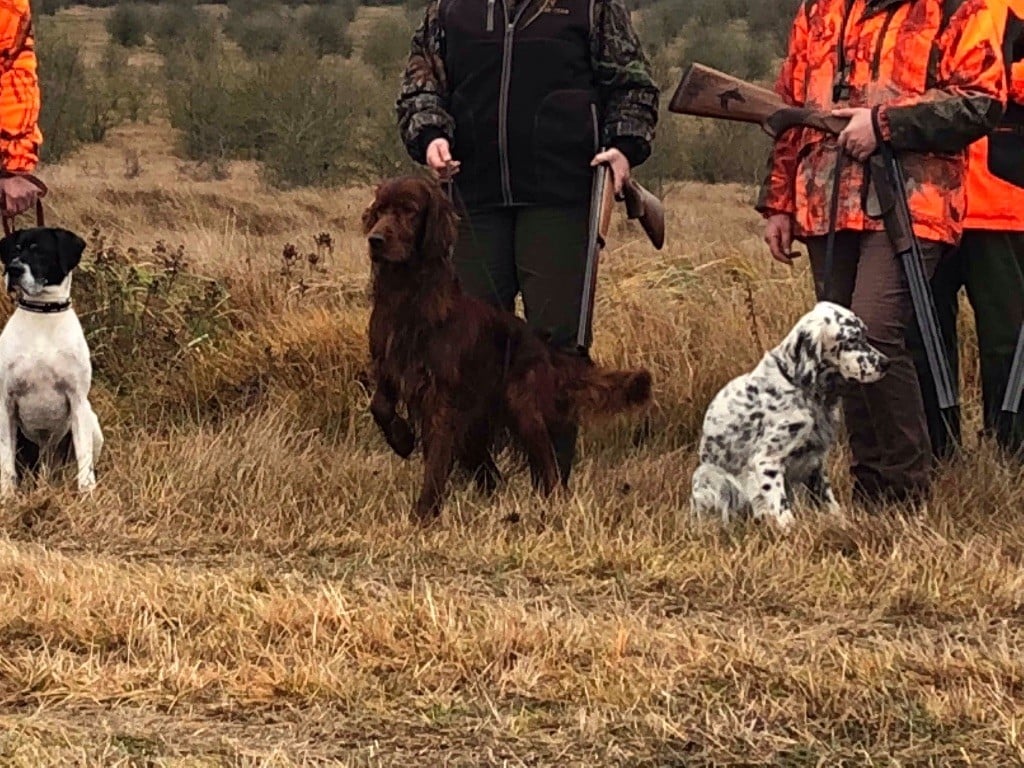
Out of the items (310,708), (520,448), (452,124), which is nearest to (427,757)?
(310,708)

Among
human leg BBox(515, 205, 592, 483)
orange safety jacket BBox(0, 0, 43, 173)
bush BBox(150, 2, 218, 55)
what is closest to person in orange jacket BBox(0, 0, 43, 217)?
orange safety jacket BBox(0, 0, 43, 173)

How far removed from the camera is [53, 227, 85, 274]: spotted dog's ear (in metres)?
6.05

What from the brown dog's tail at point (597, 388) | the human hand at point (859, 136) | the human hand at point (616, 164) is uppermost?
the human hand at point (859, 136)

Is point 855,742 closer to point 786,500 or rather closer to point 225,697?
point 225,697

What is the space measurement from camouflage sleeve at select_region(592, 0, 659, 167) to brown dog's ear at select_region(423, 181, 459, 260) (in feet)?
A: 2.56

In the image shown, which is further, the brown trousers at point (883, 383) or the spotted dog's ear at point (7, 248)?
the spotted dog's ear at point (7, 248)

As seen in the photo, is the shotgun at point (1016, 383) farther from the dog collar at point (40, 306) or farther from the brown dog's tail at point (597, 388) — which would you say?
the dog collar at point (40, 306)

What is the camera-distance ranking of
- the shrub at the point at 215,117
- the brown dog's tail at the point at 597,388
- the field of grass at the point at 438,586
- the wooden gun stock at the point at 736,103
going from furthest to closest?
the shrub at the point at 215,117 → the brown dog's tail at the point at 597,388 → the wooden gun stock at the point at 736,103 → the field of grass at the point at 438,586

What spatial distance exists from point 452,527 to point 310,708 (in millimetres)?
1832

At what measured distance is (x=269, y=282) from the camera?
27.1 feet

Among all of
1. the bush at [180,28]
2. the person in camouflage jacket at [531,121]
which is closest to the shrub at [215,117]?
the bush at [180,28]

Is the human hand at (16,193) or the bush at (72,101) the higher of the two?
the human hand at (16,193)

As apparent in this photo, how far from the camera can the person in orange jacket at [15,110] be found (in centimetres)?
595

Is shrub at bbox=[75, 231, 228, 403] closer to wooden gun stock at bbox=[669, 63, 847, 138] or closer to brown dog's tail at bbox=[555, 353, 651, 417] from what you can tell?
brown dog's tail at bbox=[555, 353, 651, 417]
